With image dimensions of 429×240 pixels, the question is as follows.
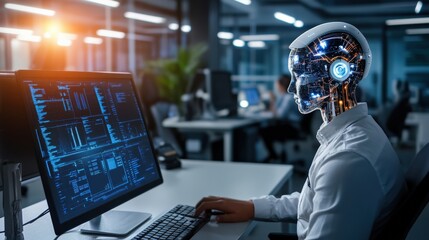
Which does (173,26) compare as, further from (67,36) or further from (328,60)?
(328,60)

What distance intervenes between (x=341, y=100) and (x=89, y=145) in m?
0.70

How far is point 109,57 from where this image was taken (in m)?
7.36

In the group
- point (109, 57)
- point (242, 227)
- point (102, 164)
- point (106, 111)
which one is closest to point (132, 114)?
point (106, 111)

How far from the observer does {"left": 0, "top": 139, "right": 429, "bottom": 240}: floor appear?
190 cm

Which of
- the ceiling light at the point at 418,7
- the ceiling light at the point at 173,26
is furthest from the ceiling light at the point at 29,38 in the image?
the ceiling light at the point at 418,7

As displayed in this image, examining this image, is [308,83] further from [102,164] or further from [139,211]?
[139,211]

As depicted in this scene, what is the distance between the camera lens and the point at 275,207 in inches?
58.0

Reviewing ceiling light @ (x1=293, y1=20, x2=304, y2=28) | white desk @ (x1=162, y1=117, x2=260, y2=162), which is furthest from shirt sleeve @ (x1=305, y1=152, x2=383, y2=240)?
ceiling light @ (x1=293, y1=20, x2=304, y2=28)

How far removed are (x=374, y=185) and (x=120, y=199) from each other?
718 millimetres

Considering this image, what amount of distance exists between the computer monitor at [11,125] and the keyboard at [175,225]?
0.41 meters

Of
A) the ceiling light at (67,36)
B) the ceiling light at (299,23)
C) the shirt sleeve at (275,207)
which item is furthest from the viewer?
the ceiling light at (299,23)

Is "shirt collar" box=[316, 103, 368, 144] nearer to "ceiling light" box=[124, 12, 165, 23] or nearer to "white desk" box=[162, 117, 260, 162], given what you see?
"white desk" box=[162, 117, 260, 162]

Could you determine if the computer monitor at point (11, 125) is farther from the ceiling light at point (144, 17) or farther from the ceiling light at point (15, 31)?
the ceiling light at point (144, 17)

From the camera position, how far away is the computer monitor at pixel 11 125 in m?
1.24
